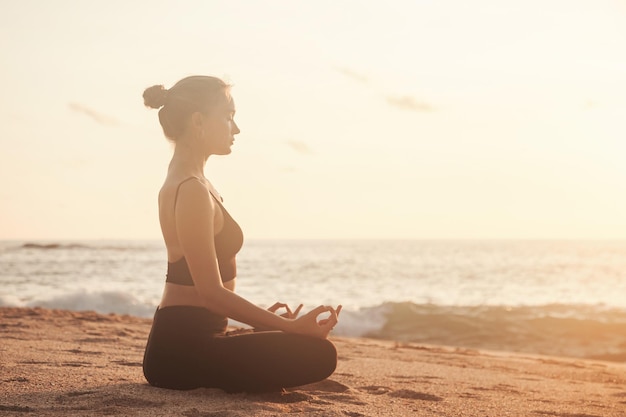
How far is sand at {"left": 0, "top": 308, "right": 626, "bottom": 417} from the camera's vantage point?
342 centimetres

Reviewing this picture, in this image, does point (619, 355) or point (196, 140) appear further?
point (619, 355)

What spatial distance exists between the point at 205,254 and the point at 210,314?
41 centimetres

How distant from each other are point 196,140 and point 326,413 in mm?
1598

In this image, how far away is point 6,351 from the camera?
5203mm

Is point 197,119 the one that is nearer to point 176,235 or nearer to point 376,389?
point 176,235

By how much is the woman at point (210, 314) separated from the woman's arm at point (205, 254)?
12 millimetres

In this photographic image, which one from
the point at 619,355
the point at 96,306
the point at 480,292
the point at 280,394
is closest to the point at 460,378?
the point at 280,394

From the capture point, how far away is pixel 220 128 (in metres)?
3.56

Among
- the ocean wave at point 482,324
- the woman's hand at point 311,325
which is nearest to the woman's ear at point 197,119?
the woman's hand at point 311,325

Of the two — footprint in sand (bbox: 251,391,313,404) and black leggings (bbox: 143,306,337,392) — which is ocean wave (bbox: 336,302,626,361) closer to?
footprint in sand (bbox: 251,391,313,404)

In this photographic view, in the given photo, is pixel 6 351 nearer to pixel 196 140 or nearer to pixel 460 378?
pixel 196 140

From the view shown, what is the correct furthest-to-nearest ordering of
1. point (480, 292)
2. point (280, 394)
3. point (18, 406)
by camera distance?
point (480, 292)
point (280, 394)
point (18, 406)

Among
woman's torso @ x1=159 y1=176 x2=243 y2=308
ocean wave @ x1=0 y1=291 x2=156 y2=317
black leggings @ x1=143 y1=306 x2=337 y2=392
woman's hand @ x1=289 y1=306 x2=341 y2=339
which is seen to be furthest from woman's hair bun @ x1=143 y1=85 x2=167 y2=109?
ocean wave @ x1=0 y1=291 x2=156 y2=317

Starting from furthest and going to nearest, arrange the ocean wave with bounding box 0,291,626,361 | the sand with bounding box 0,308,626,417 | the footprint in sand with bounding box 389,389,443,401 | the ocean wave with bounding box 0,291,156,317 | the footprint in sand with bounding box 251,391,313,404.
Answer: the ocean wave with bounding box 0,291,156,317 < the ocean wave with bounding box 0,291,626,361 < the footprint in sand with bounding box 389,389,443,401 < the footprint in sand with bounding box 251,391,313,404 < the sand with bounding box 0,308,626,417
